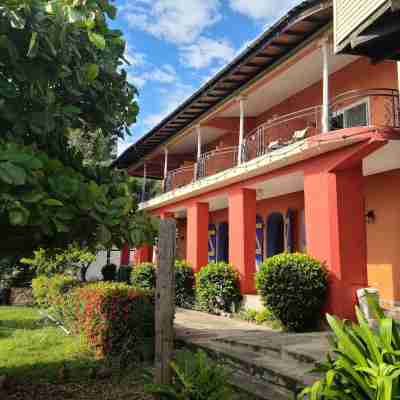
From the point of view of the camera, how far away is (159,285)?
177 inches

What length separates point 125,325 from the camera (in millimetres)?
7035

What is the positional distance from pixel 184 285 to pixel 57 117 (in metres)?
10.2

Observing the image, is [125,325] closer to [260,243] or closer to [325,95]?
[325,95]

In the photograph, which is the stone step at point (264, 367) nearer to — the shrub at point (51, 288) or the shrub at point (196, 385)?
the shrub at point (196, 385)

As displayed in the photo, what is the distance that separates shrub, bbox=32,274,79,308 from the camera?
37.7ft

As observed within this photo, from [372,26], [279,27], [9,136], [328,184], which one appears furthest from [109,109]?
[279,27]

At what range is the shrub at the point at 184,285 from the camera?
521 inches

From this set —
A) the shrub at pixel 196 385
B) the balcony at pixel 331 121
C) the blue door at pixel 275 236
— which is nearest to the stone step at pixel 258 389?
the shrub at pixel 196 385

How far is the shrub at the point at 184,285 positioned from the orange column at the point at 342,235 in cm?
540

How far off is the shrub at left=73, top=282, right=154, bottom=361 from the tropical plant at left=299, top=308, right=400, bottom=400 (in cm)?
391

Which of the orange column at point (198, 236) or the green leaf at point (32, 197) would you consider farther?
the orange column at point (198, 236)

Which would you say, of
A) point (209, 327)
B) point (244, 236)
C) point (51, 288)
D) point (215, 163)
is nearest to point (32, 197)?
point (209, 327)

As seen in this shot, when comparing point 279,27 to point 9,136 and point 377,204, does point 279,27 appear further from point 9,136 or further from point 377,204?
point 9,136

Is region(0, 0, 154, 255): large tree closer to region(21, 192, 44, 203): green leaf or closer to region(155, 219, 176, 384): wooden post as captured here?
region(21, 192, 44, 203): green leaf
